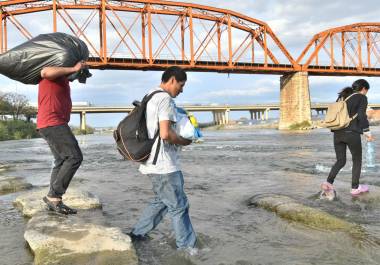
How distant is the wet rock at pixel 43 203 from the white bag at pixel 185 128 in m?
2.33

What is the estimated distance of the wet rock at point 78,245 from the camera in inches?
136

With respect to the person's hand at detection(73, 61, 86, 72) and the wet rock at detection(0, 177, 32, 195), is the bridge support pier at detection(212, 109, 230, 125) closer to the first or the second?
the wet rock at detection(0, 177, 32, 195)

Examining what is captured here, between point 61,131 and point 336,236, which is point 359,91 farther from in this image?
point 61,131

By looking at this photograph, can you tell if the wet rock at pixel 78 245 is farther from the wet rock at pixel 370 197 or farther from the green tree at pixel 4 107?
the green tree at pixel 4 107

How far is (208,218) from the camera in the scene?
17.6 ft

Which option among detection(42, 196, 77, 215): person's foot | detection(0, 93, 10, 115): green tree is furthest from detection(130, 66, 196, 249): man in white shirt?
detection(0, 93, 10, 115): green tree

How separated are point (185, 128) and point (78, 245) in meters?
1.37

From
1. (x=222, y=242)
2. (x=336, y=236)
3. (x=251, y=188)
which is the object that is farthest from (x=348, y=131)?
(x=222, y=242)

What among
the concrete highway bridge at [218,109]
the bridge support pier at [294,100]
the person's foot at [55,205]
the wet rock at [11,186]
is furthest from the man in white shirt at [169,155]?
the concrete highway bridge at [218,109]

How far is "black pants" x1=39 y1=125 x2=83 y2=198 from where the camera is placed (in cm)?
448

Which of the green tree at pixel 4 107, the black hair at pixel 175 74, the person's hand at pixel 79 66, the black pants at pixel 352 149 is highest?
the green tree at pixel 4 107

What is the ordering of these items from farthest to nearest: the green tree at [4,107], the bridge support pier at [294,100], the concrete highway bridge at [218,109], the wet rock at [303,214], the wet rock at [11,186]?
the concrete highway bridge at [218,109] → the green tree at [4,107] → the bridge support pier at [294,100] → the wet rock at [11,186] → the wet rock at [303,214]

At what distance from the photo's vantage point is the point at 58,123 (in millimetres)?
4488

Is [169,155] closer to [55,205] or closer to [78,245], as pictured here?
[78,245]
